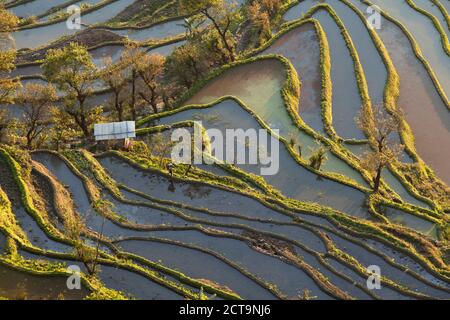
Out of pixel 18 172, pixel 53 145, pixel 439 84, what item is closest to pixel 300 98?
pixel 439 84

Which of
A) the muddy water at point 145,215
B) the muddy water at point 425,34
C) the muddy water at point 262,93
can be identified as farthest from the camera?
the muddy water at point 425,34

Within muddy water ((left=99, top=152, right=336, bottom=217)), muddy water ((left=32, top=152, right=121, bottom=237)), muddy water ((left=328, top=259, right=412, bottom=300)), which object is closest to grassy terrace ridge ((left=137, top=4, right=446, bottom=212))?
muddy water ((left=99, top=152, right=336, bottom=217))

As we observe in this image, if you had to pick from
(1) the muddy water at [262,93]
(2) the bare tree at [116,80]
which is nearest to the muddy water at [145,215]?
(1) the muddy water at [262,93]

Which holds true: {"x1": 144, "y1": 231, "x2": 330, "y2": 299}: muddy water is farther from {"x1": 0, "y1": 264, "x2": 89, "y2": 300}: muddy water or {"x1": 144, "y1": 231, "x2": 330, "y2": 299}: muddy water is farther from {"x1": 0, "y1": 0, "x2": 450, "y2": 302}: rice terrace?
{"x1": 0, "y1": 264, "x2": 89, "y2": 300}: muddy water

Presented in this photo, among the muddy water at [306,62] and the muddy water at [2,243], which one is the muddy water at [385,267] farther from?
the muddy water at [2,243]

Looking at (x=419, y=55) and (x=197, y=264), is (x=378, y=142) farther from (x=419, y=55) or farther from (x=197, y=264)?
(x=419, y=55)

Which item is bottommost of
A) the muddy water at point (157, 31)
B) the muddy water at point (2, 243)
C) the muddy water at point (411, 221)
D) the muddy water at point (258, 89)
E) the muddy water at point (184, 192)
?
the muddy water at point (2, 243)
